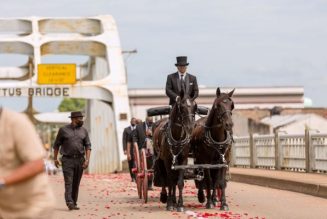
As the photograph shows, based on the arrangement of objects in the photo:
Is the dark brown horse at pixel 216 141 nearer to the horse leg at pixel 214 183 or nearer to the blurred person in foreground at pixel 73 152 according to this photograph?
the horse leg at pixel 214 183

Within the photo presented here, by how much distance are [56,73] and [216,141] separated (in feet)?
118

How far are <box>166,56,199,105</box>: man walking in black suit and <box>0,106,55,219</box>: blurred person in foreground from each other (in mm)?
10675

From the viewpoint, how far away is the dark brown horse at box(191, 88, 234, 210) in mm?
16203

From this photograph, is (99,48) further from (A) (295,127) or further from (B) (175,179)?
(B) (175,179)

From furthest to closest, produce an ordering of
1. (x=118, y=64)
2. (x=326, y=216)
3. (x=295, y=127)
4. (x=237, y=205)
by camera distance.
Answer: (x=295, y=127), (x=118, y=64), (x=237, y=205), (x=326, y=216)

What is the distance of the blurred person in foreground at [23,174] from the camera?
18.9 ft

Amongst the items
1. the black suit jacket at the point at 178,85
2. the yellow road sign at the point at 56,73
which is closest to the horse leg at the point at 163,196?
the black suit jacket at the point at 178,85

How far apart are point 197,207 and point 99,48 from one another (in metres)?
39.7

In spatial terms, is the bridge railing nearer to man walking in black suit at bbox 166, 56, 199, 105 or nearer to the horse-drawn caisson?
the horse-drawn caisson

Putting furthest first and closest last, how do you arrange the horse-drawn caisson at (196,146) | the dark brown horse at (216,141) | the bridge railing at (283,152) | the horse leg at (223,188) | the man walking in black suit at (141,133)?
1. the bridge railing at (283,152)
2. the man walking in black suit at (141,133)
3. the horse leg at (223,188)
4. the dark brown horse at (216,141)
5. the horse-drawn caisson at (196,146)

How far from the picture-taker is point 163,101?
11800cm

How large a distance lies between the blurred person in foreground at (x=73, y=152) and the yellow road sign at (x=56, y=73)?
33.9 meters

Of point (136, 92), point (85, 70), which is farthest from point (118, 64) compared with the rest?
point (136, 92)

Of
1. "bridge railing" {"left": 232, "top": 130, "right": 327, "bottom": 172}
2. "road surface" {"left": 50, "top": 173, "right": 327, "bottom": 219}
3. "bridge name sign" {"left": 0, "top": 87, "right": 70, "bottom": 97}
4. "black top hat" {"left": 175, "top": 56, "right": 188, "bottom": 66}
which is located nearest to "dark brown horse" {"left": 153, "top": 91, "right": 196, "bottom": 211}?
"road surface" {"left": 50, "top": 173, "right": 327, "bottom": 219}
